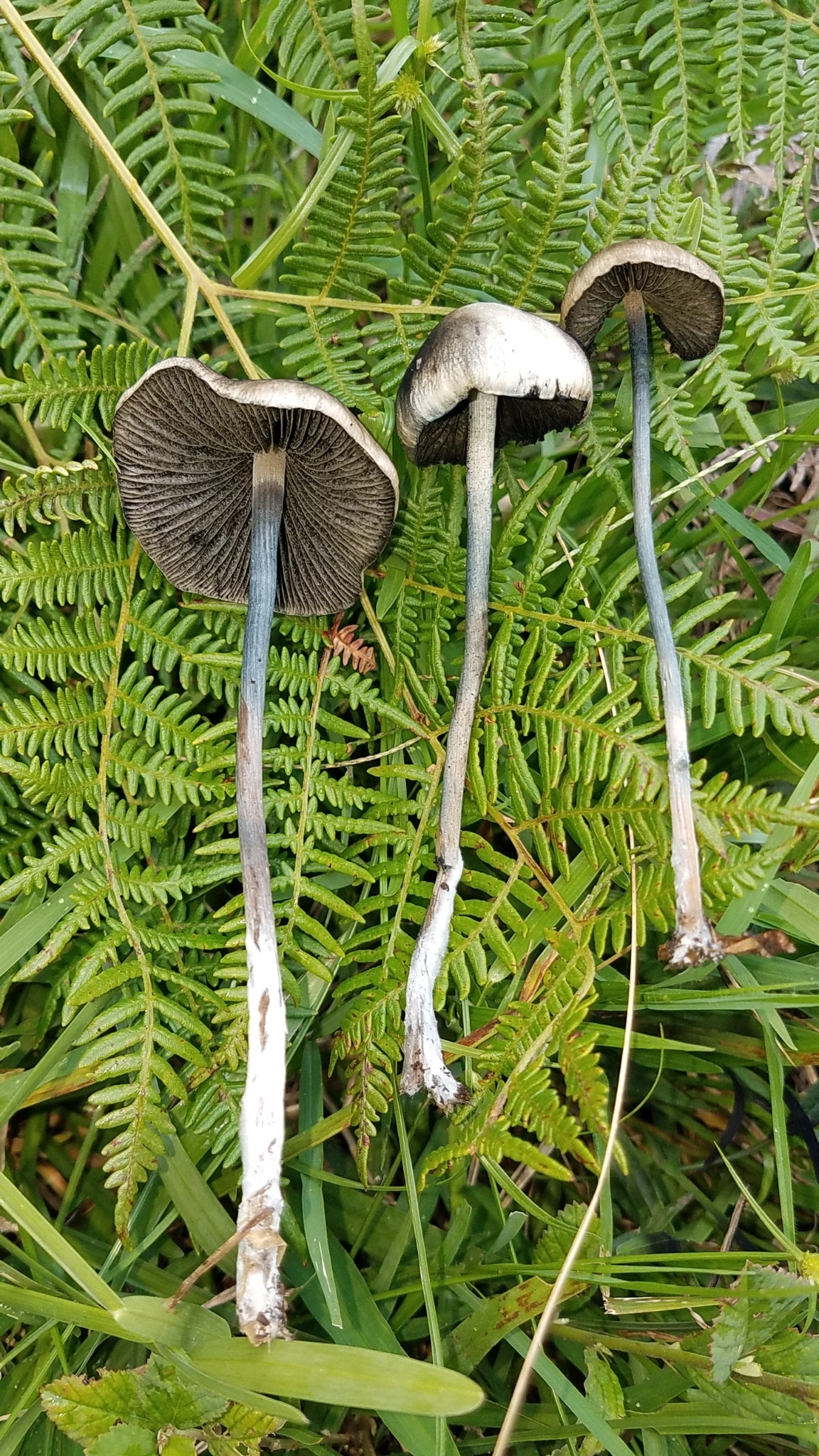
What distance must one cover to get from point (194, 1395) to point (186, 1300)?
0.42 metres

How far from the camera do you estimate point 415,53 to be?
2.31 m

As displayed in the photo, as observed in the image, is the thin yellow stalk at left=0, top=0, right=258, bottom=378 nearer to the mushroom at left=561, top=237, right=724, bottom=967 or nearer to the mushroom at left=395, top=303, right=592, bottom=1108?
the mushroom at left=395, top=303, right=592, bottom=1108

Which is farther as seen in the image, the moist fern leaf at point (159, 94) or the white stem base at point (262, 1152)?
the moist fern leaf at point (159, 94)

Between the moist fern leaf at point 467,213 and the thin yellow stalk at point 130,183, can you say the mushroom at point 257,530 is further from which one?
the moist fern leaf at point 467,213

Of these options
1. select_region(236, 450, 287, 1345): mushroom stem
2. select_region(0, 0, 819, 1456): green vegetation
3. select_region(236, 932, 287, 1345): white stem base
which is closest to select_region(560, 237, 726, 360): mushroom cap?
select_region(0, 0, 819, 1456): green vegetation

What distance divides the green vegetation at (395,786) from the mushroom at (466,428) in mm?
76

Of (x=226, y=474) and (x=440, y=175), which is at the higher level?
(x=440, y=175)

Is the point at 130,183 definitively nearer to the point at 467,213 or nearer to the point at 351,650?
the point at 467,213

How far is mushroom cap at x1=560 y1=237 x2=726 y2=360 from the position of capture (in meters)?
2.10

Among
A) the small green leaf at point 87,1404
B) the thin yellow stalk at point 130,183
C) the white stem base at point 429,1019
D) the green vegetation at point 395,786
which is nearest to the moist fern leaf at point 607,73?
the green vegetation at point 395,786

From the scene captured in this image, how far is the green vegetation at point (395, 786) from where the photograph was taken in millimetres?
2037

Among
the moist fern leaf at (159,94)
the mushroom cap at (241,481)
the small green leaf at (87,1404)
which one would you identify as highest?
the moist fern leaf at (159,94)

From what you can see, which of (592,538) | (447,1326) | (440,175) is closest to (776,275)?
(592,538)

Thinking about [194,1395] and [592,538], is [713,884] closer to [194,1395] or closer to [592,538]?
[592,538]
